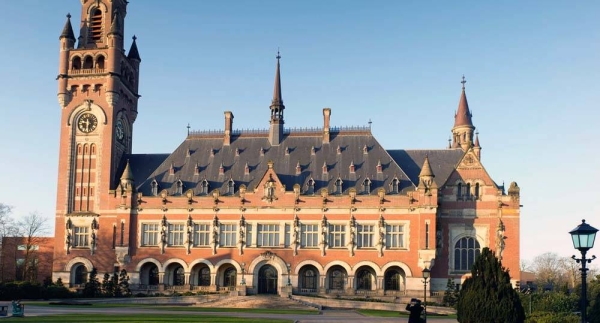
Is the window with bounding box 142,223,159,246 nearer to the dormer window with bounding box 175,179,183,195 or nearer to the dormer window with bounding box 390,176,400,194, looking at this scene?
the dormer window with bounding box 175,179,183,195

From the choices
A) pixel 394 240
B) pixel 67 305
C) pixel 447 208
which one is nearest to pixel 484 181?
pixel 447 208

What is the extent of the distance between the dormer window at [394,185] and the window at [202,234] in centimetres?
1991

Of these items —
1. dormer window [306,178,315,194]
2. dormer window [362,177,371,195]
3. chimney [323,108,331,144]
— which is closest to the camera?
dormer window [362,177,371,195]

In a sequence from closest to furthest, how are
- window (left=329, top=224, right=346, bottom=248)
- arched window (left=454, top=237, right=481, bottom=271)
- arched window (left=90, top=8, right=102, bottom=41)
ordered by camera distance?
arched window (left=454, top=237, right=481, bottom=271), window (left=329, top=224, right=346, bottom=248), arched window (left=90, top=8, right=102, bottom=41)

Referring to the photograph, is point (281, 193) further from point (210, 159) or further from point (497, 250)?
point (497, 250)

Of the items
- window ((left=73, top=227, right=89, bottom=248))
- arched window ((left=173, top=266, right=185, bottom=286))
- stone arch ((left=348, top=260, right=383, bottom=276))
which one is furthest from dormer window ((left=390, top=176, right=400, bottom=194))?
window ((left=73, top=227, right=89, bottom=248))

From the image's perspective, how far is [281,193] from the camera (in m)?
67.1

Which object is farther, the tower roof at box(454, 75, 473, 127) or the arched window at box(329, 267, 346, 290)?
the tower roof at box(454, 75, 473, 127)

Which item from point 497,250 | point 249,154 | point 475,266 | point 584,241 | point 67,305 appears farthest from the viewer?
point 249,154

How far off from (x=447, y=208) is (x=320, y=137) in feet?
53.4

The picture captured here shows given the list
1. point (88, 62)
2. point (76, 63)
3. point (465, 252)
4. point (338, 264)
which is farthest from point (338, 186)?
point (76, 63)

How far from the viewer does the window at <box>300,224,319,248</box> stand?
66.3 m

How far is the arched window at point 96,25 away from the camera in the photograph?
247ft

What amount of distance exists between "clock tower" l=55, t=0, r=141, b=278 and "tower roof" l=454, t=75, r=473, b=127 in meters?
42.5
